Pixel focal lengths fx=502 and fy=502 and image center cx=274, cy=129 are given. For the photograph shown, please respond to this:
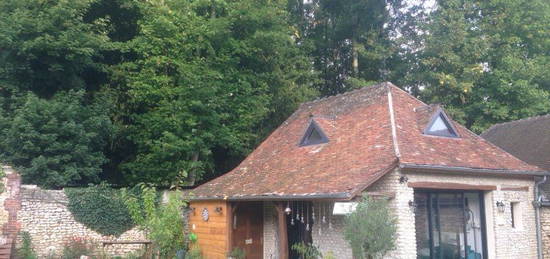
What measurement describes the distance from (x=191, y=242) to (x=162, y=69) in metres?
7.22

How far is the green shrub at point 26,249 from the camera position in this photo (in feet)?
46.5

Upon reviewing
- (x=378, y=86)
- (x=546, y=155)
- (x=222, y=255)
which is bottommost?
(x=222, y=255)

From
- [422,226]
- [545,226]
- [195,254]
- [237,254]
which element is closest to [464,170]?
[422,226]

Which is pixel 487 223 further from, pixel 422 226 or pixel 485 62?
pixel 485 62

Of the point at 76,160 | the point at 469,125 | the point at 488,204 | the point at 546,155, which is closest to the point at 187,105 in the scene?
the point at 76,160

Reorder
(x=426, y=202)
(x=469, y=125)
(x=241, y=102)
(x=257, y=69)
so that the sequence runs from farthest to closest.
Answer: (x=469, y=125), (x=257, y=69), (x=241, y=102), (x=426, y=202)

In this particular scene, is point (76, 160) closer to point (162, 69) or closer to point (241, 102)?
point (162, 69)

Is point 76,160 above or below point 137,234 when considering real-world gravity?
above

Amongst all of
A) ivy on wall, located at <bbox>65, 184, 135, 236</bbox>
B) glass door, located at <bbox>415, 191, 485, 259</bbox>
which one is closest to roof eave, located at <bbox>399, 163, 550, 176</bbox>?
glass door, located at <bbox>415, 191, 485, 259</bbox>

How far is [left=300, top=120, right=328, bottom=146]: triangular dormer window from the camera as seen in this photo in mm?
14648

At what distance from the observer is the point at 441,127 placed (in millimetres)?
13984

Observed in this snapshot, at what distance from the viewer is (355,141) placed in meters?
13.3

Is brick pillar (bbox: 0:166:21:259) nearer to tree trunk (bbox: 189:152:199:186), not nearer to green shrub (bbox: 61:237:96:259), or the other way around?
green shrub (bbox: 61:237:96:259)

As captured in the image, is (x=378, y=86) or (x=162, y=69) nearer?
(x=378, y=86)
